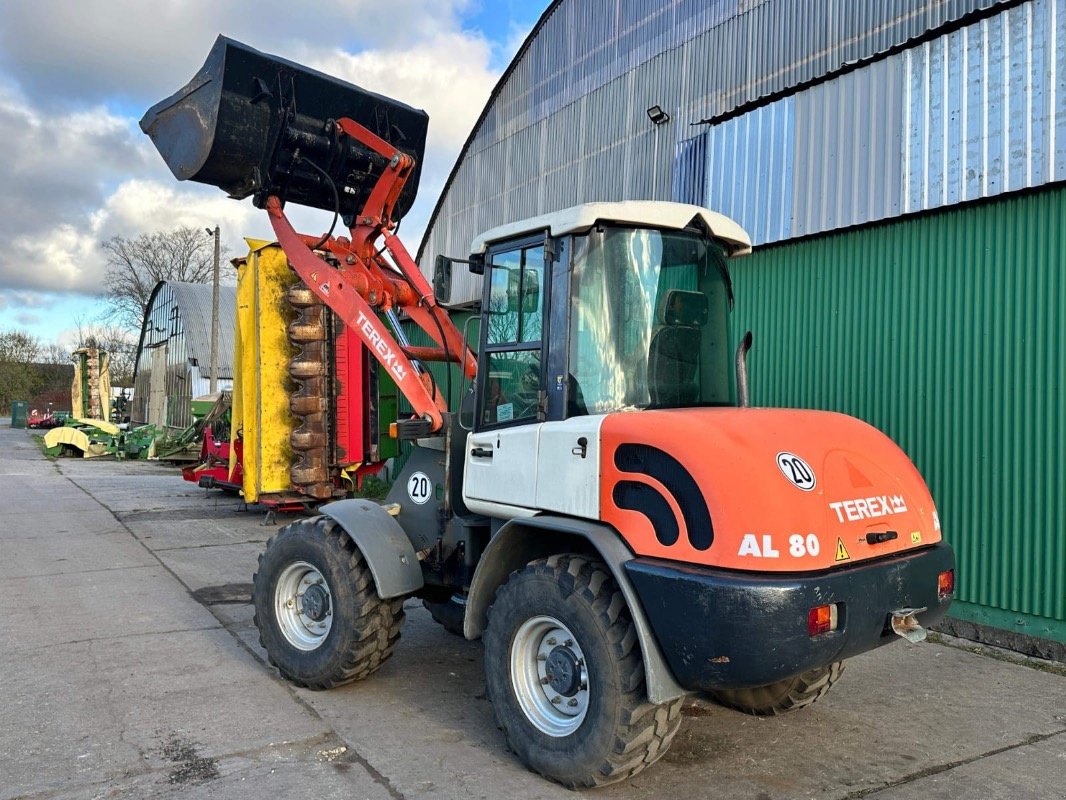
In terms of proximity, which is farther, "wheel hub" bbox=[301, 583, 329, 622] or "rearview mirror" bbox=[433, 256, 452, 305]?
"wheel hub" bbox=[301, 583, 329, 622]

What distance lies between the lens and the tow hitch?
3.69 meters

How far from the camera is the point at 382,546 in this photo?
4.84 m

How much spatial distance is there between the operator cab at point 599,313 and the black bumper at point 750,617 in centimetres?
101

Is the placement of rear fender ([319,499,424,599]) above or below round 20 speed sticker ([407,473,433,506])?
below

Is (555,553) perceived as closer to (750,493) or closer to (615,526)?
(615,526)

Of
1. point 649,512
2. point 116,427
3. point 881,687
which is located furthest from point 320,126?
point 116,427

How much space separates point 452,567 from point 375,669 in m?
0.74

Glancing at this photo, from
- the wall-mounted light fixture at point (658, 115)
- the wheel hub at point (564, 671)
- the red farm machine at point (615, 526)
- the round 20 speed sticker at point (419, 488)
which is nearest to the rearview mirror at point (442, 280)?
the red farm machine at point (615, 526)

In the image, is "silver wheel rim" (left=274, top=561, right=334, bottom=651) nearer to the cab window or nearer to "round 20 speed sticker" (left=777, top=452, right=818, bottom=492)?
the cab window

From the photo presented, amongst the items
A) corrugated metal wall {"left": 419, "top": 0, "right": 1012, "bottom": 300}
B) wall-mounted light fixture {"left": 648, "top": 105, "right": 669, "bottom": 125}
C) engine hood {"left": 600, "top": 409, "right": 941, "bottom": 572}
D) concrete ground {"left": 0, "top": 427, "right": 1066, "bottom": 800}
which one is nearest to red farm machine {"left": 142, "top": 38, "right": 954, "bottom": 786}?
engine hood {"left": 600, "top": 409, "right": 941, "bottom": 572}

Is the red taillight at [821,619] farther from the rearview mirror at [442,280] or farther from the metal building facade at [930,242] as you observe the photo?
the metal building facade at [930,242]

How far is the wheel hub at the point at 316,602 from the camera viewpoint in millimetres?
5059

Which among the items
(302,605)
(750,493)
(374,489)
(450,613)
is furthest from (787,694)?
(374,489)

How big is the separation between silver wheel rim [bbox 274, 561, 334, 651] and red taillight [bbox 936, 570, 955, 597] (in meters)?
3.34
